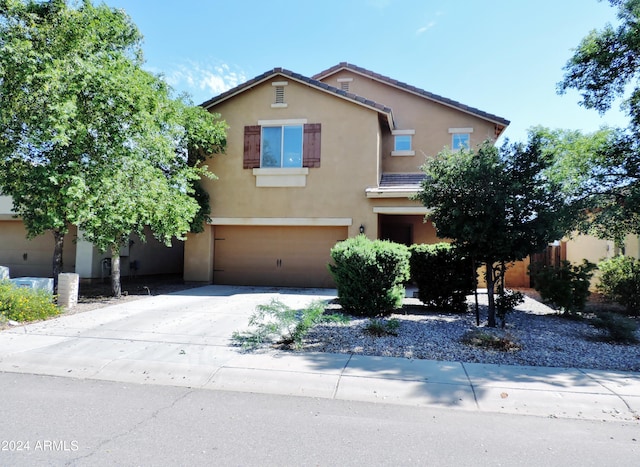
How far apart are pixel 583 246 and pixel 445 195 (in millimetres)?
12624

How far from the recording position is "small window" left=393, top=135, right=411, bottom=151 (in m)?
16.2

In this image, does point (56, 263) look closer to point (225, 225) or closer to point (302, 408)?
point (225, 225)

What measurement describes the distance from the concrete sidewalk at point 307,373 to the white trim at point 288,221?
694cm

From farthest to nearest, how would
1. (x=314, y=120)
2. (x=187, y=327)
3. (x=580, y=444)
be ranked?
(x=314, y=120)
(x=187, y=327)
(x=580, y=444)

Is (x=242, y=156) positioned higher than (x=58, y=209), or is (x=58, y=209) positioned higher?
(x=242, y=156)

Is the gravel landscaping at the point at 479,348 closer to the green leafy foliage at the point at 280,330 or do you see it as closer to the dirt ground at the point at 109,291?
the green leafy foliage at the point at 280,330

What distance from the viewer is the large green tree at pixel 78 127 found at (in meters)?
8.96

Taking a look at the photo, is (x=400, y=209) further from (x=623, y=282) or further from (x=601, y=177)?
(x=623, y=282)

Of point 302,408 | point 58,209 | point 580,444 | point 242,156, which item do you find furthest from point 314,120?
point 580,444

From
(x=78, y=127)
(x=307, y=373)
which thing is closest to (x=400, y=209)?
(x=307, y=373)

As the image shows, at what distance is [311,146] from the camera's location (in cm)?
1396

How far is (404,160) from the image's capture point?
16203 millimetres

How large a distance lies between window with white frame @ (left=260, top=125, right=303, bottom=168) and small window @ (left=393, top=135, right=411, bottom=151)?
4502mm

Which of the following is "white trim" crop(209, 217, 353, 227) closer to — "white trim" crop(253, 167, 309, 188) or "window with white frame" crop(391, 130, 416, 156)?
"white trim" crop(253, 167, 309, 188)
